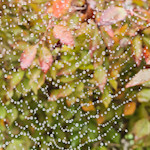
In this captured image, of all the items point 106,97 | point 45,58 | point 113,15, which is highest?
point 113,15

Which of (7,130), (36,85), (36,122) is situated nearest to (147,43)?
(36,85)

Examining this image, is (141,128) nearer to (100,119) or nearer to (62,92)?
(100,119)

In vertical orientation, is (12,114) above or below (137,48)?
below

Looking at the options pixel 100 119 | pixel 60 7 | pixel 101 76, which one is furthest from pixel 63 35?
pixel 100 119

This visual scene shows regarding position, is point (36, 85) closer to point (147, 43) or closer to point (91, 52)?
point (91, 52)

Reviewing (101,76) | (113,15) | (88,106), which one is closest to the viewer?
(113,15)

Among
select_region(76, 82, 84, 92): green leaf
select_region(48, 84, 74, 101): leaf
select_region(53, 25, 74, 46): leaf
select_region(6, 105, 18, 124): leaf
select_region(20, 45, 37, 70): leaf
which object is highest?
select_region(53, 25, 74, 46): leaf

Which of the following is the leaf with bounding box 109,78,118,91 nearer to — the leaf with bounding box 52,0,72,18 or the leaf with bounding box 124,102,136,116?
the leaf with bounding box 124,102,136,116

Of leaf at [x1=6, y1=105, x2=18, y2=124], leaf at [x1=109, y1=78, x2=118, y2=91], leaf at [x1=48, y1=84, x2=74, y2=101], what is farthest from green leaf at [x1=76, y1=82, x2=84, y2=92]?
leaf at [x1=6, y1=105, x2=18, y2=124]
